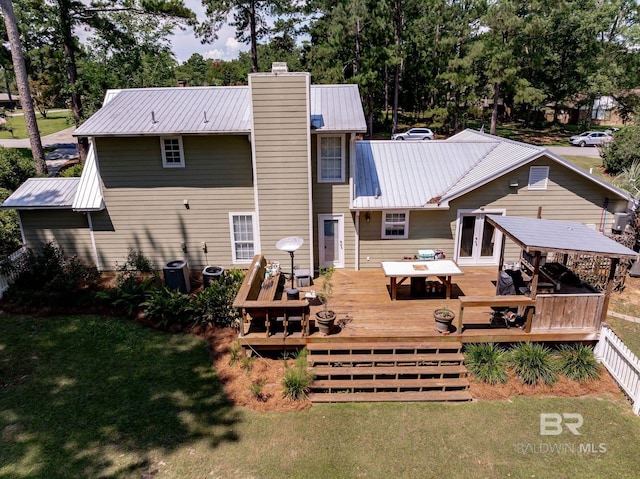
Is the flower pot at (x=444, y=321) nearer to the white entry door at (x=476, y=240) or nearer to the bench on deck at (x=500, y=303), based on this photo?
the bench on deck at (x=500, y=303)

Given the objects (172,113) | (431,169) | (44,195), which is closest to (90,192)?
(44,195)

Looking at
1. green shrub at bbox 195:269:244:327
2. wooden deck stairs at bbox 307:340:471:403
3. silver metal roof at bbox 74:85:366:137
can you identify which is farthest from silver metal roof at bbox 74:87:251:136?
wooden deck stairs at bbox 307:340:471:403

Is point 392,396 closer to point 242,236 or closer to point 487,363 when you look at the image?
point 487,363

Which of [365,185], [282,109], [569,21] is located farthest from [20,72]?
[569,21]

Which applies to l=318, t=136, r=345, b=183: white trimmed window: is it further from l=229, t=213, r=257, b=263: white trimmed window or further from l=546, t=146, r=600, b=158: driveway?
l=546, t=146, r=600, b=158: driveway

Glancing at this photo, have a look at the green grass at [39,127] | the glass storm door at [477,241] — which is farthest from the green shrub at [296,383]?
the green grass at [39,127]

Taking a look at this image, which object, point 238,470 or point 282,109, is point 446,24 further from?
point 238,470

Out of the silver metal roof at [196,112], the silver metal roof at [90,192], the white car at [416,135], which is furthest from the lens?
the white car at [416,135]
